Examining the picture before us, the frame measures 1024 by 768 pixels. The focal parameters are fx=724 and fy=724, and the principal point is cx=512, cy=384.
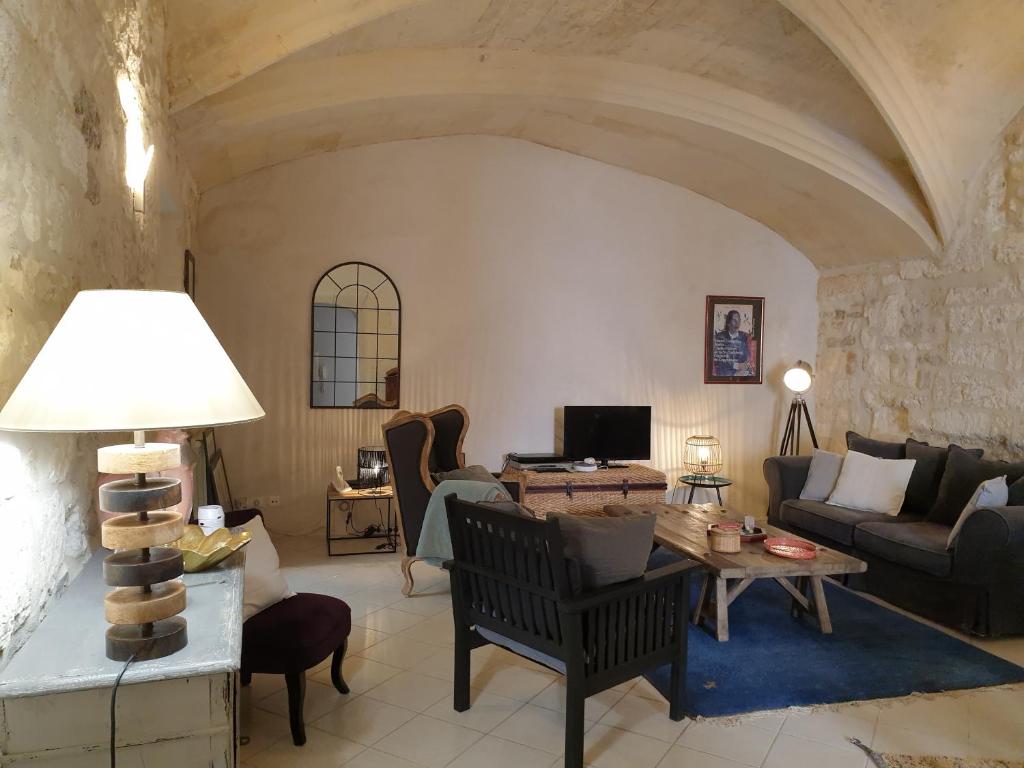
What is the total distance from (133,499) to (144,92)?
78.9 inches

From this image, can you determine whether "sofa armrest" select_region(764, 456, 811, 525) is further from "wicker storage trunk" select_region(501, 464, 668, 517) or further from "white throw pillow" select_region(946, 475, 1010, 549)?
"white throw pillow" select_region(946, 475, 1010, 549)

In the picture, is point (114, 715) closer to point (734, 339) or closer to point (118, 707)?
point (118, 707)

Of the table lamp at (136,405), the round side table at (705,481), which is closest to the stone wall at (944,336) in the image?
the round side table at (705,481)

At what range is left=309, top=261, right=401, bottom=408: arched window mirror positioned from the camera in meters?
5.64

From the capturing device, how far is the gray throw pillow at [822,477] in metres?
5.38

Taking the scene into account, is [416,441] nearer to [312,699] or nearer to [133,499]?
[312,699]

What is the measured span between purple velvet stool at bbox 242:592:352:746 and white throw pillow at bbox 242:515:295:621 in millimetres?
34

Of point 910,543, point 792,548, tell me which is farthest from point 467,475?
point 910,543

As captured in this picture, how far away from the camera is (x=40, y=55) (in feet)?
5.30

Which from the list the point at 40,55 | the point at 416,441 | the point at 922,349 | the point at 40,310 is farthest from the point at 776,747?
the point at 922,349

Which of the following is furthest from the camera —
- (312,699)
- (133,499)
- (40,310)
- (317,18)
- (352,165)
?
(352,165)

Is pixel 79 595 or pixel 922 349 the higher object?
pixel 922 349

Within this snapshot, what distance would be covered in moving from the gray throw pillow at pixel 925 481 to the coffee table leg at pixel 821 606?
1.55 meters

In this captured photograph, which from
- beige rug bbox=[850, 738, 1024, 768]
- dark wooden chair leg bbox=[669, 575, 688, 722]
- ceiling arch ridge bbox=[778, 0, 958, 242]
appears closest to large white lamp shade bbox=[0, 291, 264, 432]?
dark wooden chair leg bbox=[669, 575, 688, 722]
